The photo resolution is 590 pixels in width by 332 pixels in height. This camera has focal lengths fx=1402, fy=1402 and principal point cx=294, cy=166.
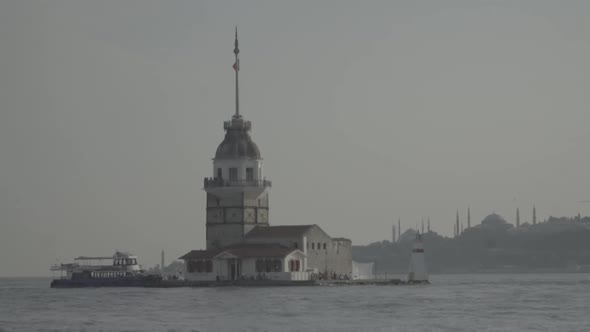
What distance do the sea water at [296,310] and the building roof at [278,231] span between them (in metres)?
8.55

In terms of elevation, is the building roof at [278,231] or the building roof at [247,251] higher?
the building roof at [278,231]

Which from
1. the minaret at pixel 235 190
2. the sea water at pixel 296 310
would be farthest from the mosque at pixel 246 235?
the sea water at pixel 296 310

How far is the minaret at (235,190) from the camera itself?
13325cm

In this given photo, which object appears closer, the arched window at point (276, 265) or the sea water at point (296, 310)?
the sea water at point (296, 310)

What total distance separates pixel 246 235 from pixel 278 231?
319 centimetres

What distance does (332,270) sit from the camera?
449 feet

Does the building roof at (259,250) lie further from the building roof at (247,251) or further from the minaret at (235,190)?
the minaret at (235,190)

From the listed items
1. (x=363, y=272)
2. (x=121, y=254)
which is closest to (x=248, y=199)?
(x=121, y=254)

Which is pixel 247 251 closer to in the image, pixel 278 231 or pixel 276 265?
pixel 276 265

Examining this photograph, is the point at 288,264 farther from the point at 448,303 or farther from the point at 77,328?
the point at 77,328

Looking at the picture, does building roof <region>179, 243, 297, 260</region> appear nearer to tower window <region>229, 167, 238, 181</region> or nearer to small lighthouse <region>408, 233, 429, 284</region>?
tower window <region>229, 167, 238, 181</region>

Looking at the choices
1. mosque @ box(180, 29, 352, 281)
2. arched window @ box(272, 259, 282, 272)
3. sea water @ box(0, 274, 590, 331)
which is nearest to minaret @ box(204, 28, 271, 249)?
mosque @ box(180, 29, 352, 281)

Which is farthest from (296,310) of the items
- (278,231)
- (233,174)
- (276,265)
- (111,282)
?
(111,282)

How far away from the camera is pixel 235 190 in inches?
5241
